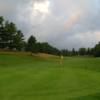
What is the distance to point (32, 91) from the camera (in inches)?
703

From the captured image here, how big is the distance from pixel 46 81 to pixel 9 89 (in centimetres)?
361

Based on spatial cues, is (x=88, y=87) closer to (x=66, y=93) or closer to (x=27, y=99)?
(x=66, y=93)

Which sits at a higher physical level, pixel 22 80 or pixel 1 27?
pixel 1 27

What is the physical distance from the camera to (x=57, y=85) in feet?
64.7

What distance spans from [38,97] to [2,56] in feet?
174

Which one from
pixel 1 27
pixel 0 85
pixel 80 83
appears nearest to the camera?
pixel 0 85

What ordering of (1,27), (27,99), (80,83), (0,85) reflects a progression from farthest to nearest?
(1,27), (80,83), (0,85), (27,99)

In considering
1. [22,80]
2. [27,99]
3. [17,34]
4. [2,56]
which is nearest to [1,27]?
[17,34]

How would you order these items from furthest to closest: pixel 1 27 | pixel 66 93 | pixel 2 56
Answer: pixel 1 27 → pixel 2 56 → pixel 66 93

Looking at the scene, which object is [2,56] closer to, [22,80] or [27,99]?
[22,80]

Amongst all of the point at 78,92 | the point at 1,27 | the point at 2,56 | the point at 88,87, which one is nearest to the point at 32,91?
the point at 78,92

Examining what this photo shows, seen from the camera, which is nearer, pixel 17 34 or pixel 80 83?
pixel 80 83

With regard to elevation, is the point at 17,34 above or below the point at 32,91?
above

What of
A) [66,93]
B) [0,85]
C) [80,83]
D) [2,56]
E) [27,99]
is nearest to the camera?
[27,99]
